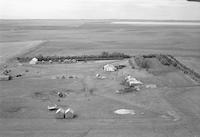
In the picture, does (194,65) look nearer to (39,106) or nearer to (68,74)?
(68,74)

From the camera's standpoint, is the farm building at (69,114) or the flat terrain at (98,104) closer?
the flat terrain at (98,104)

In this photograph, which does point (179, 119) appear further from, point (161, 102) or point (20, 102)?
point (20, 102)

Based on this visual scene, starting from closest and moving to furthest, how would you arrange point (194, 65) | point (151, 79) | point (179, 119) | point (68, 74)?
point (179, 119) → point (151, 79) → point (68, 74) → point (194, 65)

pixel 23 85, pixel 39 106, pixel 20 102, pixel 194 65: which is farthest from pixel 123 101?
pixel 194 65

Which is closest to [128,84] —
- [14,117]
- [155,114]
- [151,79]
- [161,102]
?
[151,79]

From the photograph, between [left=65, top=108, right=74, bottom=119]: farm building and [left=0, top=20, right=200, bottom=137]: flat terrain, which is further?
[left=65, top=108, right=74, bottom=119]: farm building

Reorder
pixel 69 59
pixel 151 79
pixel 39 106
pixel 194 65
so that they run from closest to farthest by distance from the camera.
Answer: pixel 39 106, pixel 151 79, pixel 194 65, pixel 69 59

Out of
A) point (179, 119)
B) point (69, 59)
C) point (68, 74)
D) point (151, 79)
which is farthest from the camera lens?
point (69, 59)

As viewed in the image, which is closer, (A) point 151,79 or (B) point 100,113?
(B) point 100,113

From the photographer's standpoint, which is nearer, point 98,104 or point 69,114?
point 69,114
